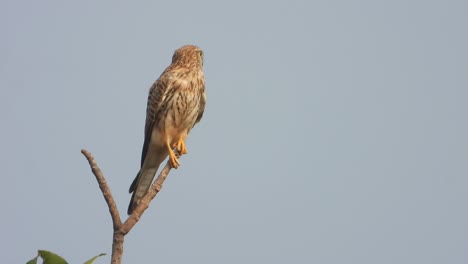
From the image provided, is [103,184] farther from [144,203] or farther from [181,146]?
[181,146]

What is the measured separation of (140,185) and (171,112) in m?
0.97

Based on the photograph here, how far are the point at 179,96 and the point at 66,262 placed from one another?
4590mm

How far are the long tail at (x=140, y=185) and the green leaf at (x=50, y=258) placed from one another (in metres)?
3.60

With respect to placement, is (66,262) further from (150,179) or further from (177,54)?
(177,54)

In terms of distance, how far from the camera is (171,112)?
7.36 meters

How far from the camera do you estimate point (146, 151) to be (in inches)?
294

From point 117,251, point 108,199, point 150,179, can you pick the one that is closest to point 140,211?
point 108,199

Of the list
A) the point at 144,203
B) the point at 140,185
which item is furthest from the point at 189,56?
the point at 144,203

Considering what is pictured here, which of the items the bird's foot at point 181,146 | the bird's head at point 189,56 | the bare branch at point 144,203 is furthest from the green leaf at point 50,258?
the bird's head at point 189,56

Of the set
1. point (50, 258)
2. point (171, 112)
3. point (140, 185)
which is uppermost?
point (171, 112)

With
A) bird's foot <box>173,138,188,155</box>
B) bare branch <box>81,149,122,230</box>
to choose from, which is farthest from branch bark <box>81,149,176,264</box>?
bird's foot <box>173,138,188,155</box>

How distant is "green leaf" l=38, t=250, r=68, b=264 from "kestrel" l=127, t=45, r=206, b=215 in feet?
14.0

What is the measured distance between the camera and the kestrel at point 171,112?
7355 mm

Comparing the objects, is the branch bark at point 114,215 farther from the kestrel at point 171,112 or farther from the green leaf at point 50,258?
the kestrel at point 171,112
